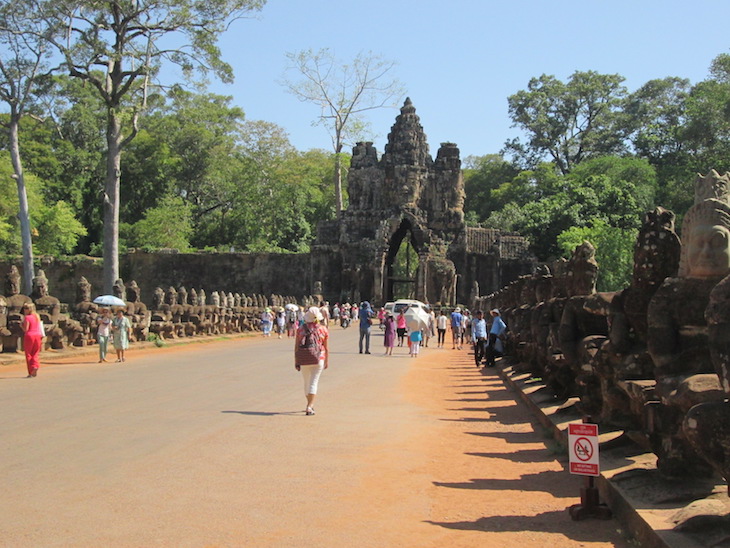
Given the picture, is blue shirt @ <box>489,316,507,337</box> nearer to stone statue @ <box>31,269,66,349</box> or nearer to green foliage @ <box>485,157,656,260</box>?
stone statue @ <box>31,269,66,349</box>

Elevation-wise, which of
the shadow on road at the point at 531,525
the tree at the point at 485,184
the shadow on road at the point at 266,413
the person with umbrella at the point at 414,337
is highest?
the tree at the point at 485,184

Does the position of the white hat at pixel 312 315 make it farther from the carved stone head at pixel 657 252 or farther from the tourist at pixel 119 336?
the tourist at pixel 119 336

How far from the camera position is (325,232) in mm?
58438

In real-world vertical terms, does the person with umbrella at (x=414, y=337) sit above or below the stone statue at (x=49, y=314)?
below

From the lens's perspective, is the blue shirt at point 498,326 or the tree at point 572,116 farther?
the tree at point 572,116

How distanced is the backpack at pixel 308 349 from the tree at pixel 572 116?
65405 millimetres

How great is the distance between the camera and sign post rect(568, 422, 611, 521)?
5.61 metres

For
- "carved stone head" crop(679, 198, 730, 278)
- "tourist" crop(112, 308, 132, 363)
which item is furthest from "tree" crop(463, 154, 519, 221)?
"carved stone head" crop(679, 198, 730, 278)

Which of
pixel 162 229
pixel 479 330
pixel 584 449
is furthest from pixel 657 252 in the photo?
pixel 162 229

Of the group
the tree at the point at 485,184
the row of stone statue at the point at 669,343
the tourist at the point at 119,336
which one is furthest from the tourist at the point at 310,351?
the tree at the point at 485,184

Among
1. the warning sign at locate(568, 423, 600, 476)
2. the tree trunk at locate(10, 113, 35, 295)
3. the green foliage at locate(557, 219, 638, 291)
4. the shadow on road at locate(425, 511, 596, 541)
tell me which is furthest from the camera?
the green foliage at locate(557, 219, 638, 291)

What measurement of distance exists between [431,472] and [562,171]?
7201 cm

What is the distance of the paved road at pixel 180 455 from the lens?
5.47 m

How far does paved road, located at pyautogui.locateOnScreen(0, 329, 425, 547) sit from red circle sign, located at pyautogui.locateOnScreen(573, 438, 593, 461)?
175 cm
